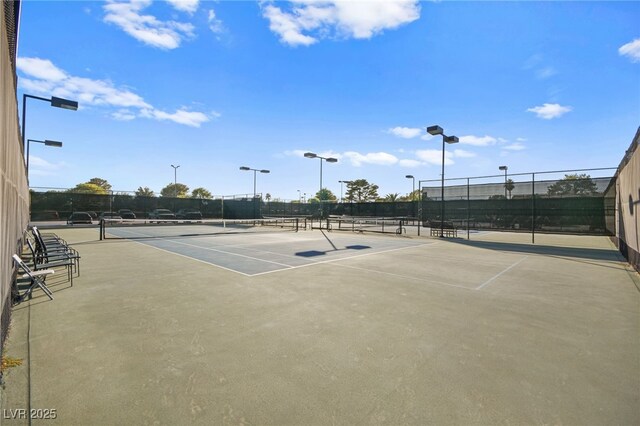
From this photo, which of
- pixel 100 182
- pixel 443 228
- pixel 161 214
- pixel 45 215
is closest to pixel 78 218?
pixel 45 215

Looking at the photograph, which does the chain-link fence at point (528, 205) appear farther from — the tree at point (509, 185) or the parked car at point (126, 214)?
the parked car at point (126, 214)

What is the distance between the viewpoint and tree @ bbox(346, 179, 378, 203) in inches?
3492

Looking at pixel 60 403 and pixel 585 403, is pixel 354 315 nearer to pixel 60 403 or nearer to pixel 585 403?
pixel 585 403

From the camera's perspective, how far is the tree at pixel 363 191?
8870 centimetres

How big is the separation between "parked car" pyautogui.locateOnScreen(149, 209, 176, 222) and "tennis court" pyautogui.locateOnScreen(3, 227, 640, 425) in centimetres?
3255

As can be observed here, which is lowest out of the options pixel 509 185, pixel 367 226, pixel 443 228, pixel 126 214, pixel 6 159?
pixel 367 226

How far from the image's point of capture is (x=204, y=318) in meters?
4.96

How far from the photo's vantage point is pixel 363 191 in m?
89.8

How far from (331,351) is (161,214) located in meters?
39.6

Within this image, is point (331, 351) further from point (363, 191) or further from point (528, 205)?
A: point (363, 191)

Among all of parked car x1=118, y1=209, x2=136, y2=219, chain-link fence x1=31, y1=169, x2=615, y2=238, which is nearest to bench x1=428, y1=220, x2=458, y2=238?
chain-link fence x1=31, y1=169, x2=615, y2=238

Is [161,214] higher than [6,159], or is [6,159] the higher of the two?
[6,159]

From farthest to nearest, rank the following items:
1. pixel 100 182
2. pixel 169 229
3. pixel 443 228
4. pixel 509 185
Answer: pixel 100 182 → pixel 509 185 → pixel 169 229 → pixel 443 228

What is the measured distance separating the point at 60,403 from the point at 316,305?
372cm
